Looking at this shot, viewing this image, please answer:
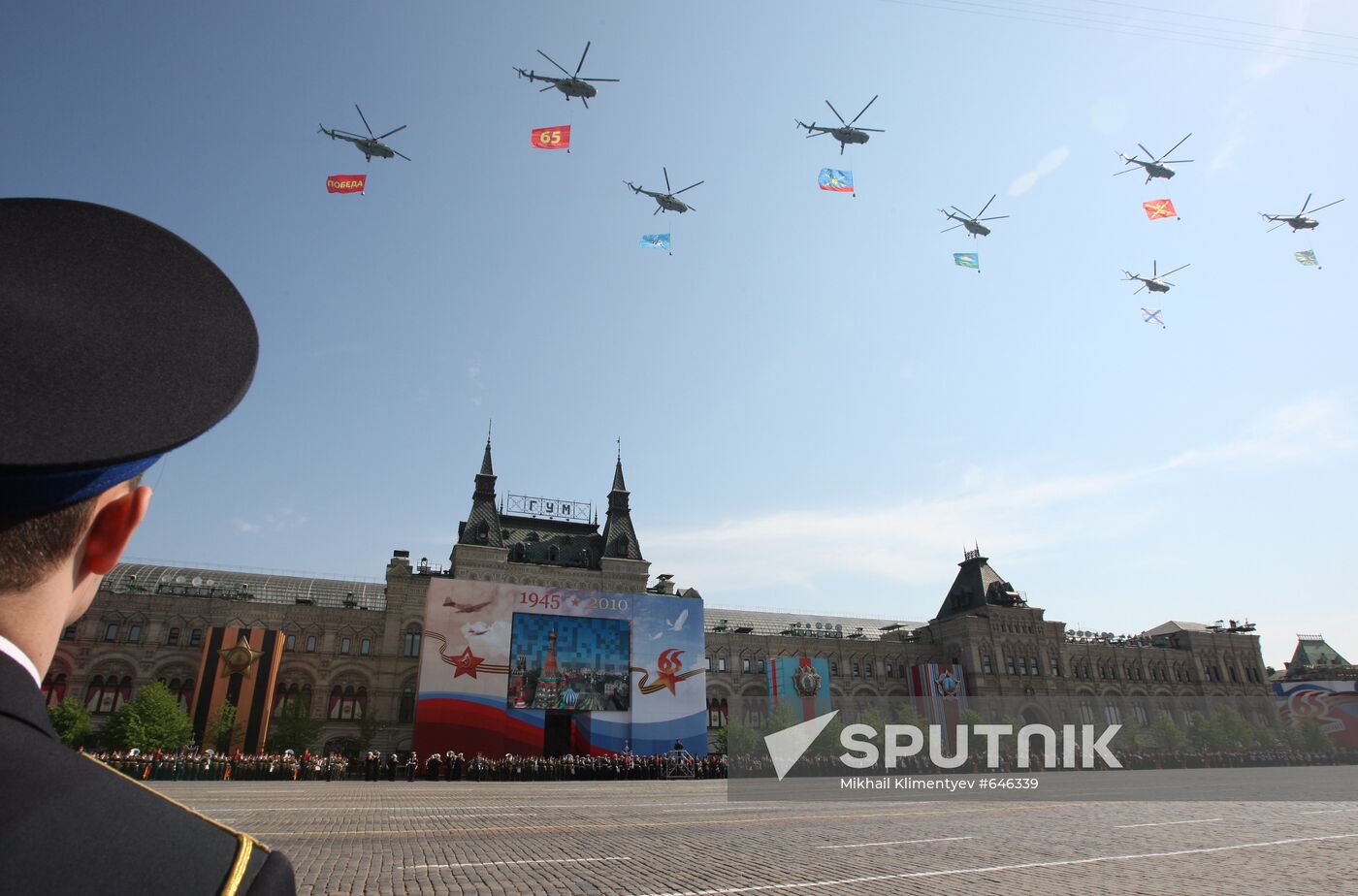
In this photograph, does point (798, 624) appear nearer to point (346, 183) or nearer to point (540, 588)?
point (540, 588)

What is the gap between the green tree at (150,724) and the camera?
34469mm

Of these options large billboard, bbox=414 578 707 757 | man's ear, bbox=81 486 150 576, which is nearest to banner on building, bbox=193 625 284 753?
large billboard, bbox=414 578 707 757

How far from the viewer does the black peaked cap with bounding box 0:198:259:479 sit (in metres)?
1.16

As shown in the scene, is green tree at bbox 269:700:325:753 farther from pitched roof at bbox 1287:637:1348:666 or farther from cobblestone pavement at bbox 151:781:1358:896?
pitched roof at bbox 1287:637:1348:666

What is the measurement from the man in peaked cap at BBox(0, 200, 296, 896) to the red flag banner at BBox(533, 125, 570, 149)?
69.1 feet

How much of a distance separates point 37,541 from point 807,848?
A: 12.3m

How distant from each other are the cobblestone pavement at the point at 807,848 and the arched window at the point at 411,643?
29.3m

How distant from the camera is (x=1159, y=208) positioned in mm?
24094

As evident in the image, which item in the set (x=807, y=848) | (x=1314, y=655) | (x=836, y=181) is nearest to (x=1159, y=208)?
(x=836, y=181)

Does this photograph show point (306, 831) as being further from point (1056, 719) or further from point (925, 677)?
point (1056, 719)

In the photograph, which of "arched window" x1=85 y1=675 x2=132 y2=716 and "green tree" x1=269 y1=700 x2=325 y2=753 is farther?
"arched window" x1=85 y1=675 x2=132 y2=716

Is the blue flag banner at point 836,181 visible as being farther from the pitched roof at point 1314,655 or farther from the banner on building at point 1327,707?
the pitched roof at point 1314,655

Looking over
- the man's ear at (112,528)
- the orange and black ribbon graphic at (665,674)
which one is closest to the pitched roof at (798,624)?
the orange and black ribbon graphic at (665,674)

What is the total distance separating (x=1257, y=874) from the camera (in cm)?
937
